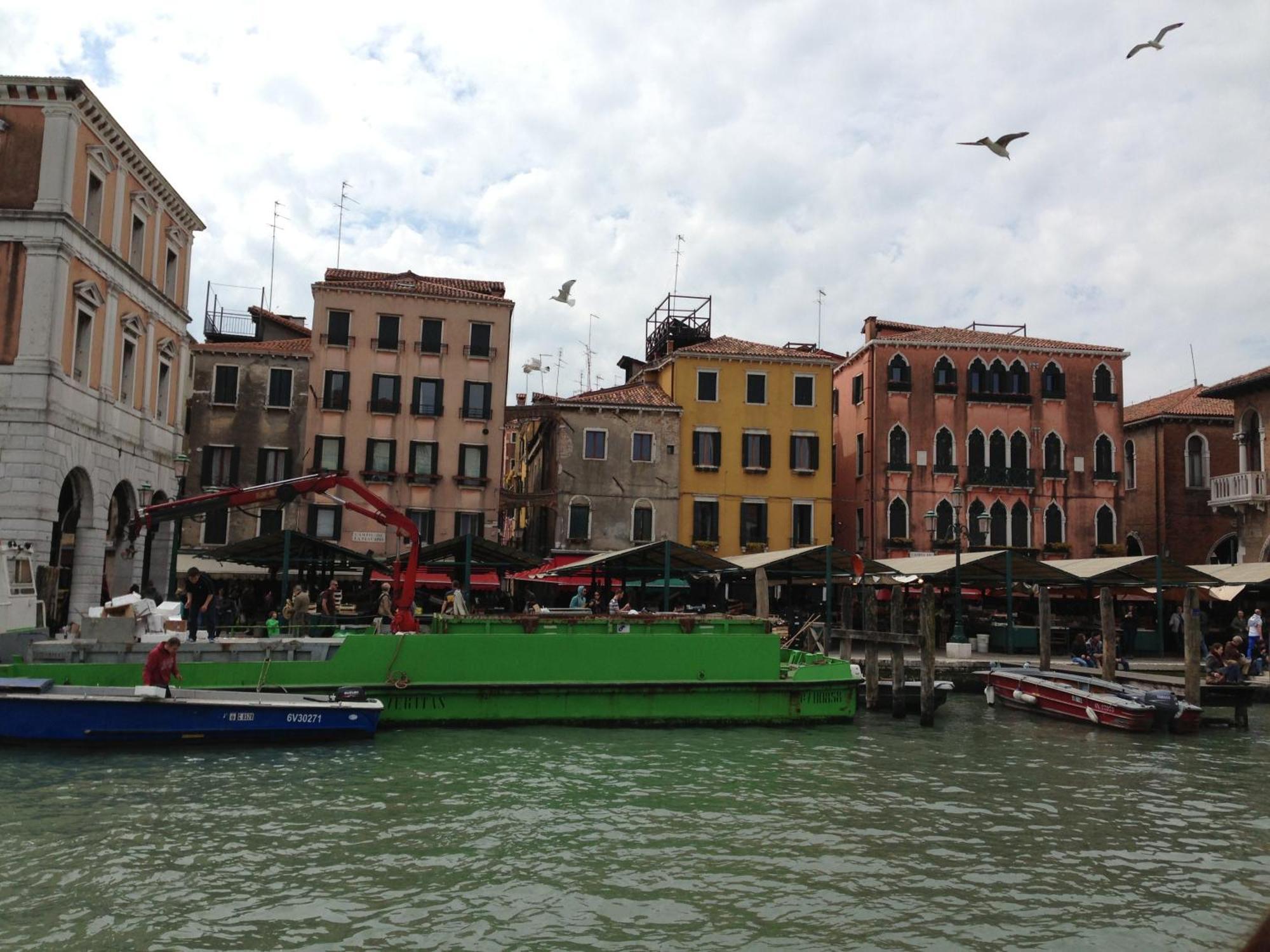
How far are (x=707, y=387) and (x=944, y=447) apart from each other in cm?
928

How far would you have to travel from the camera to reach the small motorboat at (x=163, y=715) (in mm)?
15250

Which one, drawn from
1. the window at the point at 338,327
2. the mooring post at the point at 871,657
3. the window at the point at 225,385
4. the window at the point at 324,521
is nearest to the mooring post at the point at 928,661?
the mooring post at the point at 871,657

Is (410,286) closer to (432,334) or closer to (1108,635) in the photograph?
(432,334)

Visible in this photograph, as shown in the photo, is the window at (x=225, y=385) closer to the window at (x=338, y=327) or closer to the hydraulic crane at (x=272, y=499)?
the window at (x=338, y=327)

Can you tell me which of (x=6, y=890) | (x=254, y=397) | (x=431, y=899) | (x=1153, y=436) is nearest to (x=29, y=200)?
(x=254, y=397)

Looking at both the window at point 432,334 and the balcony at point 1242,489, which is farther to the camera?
the window at point 432,334

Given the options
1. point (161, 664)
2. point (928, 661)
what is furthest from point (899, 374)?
point (161, 664)

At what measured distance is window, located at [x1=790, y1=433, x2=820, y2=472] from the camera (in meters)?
41.0

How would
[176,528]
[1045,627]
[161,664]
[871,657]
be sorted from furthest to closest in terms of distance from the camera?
[176,528] < [1045,627] < [871,657] < [161,664]

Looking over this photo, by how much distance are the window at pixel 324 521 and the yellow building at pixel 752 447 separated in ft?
A: 40.2

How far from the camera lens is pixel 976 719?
22047 millimetres

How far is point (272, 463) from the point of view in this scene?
37.4 metres

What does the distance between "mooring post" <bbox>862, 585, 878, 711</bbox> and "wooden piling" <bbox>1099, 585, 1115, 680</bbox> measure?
17.3ft

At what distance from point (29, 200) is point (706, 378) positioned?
23.6 m
